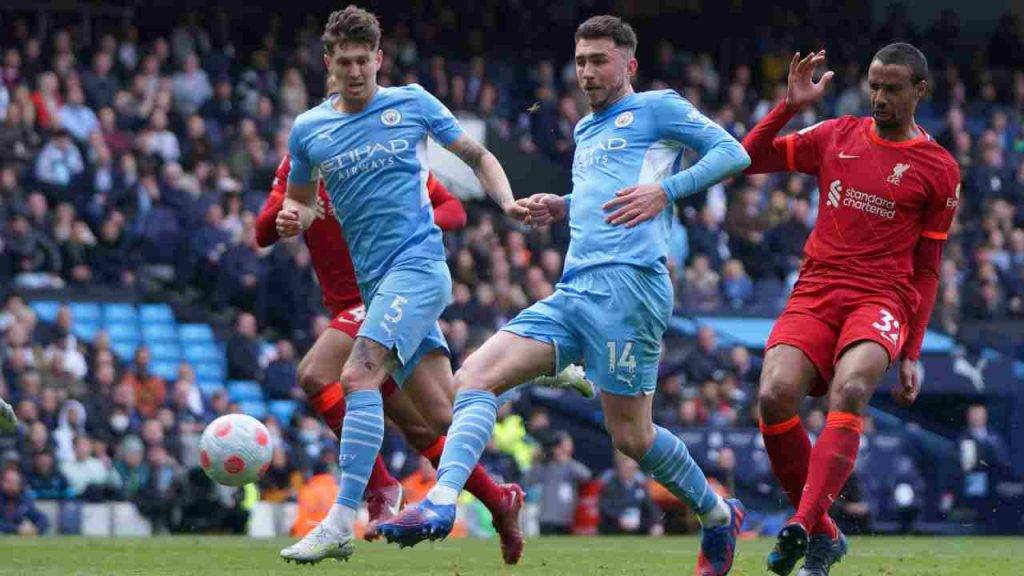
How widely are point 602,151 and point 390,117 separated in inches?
48.1

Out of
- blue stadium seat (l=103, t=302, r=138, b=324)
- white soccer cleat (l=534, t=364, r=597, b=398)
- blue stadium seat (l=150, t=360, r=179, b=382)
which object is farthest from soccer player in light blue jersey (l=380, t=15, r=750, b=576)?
blue stadium seat (l=103, t=302, r=138, b=324)

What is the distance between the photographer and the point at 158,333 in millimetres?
21469

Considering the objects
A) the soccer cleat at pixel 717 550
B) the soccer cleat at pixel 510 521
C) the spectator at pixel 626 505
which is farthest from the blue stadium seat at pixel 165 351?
the soccer cleat at pixel 717 550

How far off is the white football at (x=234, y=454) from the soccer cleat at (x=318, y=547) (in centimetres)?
237

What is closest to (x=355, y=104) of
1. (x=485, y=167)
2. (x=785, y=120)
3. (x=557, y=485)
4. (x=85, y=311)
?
(x=485, y=167)

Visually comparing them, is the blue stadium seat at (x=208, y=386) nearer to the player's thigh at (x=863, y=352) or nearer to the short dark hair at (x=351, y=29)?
the short dark hair at (x=351, y=29)

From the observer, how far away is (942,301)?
77.3 feet

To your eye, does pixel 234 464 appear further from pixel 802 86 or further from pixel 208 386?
pixel 208 386

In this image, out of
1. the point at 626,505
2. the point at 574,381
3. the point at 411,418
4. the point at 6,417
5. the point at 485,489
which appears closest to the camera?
the point at 485,489

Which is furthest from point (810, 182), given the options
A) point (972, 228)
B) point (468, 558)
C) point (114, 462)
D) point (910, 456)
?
point (468, 558)

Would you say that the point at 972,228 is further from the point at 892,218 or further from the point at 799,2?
the point at 892,218

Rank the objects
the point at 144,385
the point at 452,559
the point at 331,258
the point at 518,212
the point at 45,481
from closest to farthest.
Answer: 1. the point at 518,212
2. the point at 331,258
3. the point at 452,559
4. the point at 45,481
5. the point at 144,385

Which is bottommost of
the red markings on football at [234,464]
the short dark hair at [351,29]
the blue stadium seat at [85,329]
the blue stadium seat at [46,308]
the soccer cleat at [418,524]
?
the blue stadium seat at [85,329]

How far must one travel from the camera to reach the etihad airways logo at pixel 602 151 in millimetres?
9094
